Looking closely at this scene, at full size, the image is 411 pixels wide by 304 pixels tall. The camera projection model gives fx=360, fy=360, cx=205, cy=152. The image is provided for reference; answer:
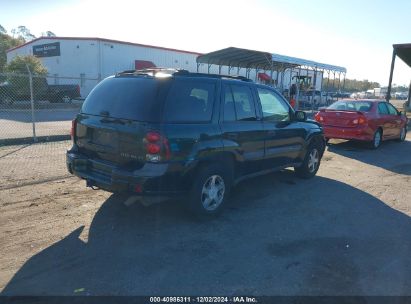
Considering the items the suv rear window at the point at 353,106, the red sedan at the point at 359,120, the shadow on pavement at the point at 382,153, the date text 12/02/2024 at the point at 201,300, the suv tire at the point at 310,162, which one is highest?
the suv rear window at the point at 353,106

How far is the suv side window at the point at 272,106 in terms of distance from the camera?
5.83 metres

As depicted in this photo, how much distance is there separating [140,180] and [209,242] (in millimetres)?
1101

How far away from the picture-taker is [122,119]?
4336 millimetres

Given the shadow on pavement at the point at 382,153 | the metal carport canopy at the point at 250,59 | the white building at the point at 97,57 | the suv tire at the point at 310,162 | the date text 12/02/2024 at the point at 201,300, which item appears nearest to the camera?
the date text 12/02/2024 at the point at 201,300

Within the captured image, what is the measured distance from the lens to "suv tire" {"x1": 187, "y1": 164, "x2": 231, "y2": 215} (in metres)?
4.61

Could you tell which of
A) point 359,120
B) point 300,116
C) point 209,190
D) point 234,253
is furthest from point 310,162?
point 359,120

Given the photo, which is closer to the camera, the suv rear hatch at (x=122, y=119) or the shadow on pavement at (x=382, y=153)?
the suv rear hatch at (x=122, y=119)

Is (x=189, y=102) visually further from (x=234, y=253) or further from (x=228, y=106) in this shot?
(x=234, y=253)

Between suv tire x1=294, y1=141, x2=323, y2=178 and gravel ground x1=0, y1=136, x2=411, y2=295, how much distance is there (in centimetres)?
39

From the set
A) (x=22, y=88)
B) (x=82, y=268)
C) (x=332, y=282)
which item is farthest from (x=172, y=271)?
(x=22, y=88)

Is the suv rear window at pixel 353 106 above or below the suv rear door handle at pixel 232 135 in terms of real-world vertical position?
above

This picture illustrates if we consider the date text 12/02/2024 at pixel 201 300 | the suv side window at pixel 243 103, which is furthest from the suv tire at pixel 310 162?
the date text 12/02/2024 at pixel 201 300

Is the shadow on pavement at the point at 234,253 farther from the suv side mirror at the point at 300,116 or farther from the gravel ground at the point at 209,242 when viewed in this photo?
the suv side mirror at the point at 300,116

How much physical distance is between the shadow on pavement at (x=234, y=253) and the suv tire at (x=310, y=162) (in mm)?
1416
